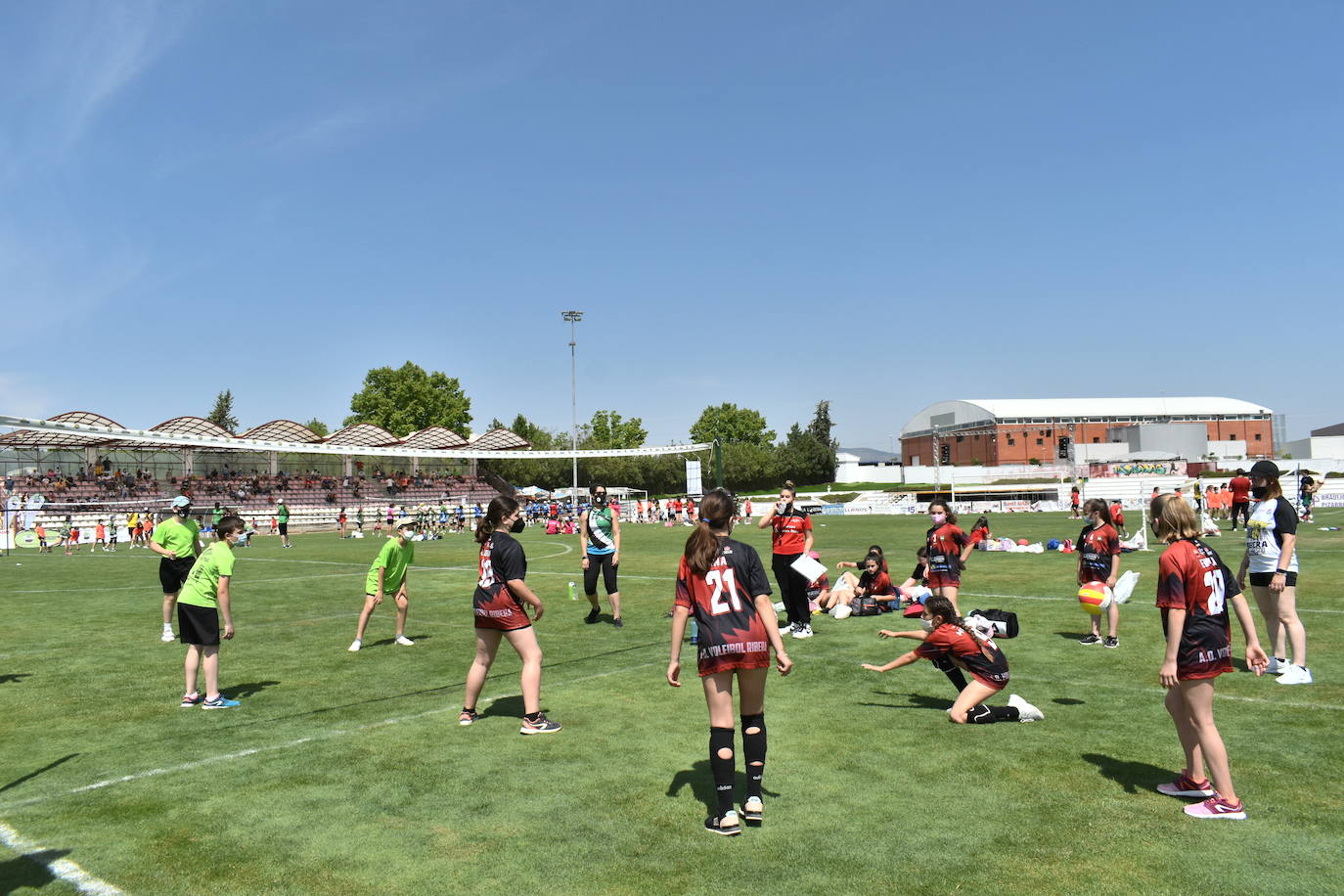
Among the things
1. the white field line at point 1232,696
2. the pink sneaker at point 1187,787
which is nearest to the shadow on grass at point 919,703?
the white field line at point 1232,696

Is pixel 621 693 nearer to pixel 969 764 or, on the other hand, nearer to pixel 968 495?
pixel 969 764

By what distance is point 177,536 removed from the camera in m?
12.0

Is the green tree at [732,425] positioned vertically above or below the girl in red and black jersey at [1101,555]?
above

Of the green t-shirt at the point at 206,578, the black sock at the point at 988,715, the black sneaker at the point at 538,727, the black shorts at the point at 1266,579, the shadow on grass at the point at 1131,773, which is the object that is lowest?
the shadow on grass at the point at 1131,773

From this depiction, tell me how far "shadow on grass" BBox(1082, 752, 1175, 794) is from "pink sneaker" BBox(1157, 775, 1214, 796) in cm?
15

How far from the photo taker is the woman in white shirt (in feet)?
28.8

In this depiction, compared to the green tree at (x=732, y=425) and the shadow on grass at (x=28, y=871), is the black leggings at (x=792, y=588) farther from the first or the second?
the green tree at (x=732, y=425)

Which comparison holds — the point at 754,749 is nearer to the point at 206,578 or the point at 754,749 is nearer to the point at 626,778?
the point at 626,778

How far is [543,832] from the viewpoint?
554 centimetres

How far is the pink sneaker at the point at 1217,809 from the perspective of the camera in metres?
5.53

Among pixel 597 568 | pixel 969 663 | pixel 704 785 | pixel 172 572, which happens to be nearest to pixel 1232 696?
pixel 969 663

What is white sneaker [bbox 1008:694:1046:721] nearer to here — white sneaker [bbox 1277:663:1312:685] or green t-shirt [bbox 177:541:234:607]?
white sneaker [bbox 1277:663:1312:685]

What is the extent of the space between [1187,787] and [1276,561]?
13.9ft

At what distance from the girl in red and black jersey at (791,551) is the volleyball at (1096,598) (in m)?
3.42
